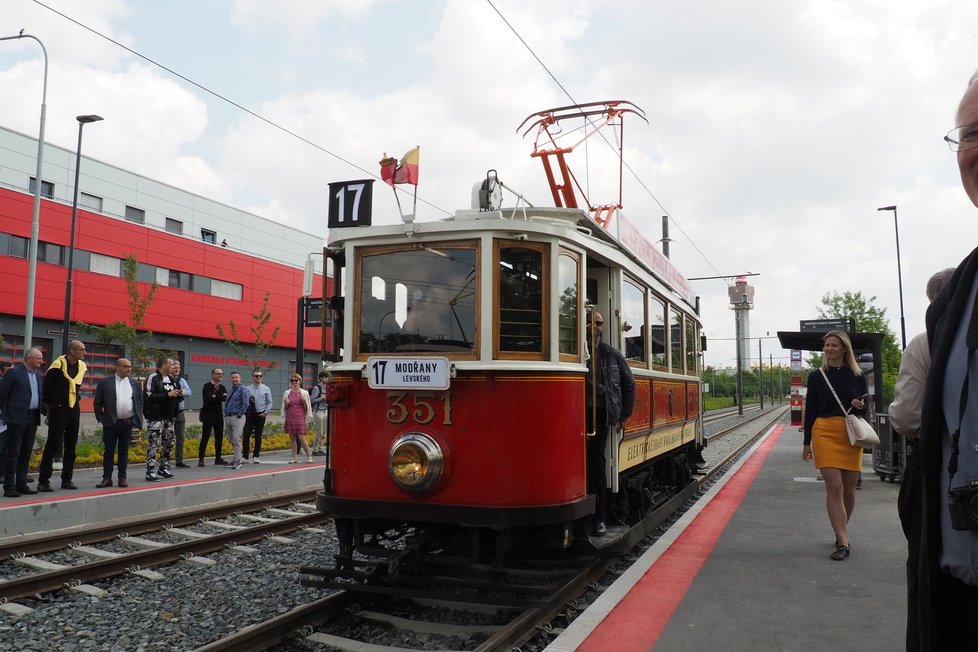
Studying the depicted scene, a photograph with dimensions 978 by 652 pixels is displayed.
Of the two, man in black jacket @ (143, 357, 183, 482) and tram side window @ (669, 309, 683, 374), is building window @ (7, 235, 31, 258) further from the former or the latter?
tram side window @ (669, 309, 683, 374)

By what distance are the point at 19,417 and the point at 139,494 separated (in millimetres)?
1647

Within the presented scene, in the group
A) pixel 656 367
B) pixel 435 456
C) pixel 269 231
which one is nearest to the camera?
pixel 435 456

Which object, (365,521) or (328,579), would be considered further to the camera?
(328,579)

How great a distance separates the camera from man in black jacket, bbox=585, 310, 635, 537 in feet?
18.4

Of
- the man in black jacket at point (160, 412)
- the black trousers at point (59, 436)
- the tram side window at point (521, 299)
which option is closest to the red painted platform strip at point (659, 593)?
the tram side window at point (521, 299)

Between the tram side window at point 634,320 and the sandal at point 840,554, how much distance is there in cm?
228

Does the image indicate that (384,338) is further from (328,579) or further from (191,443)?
(191,443)

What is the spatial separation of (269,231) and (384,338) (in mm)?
38685

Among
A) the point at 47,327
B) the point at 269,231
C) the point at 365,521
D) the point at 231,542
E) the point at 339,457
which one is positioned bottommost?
the point at 231,542

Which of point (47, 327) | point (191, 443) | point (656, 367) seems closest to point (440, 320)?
point (656, 367)

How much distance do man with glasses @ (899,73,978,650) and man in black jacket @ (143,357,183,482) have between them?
10401 mm

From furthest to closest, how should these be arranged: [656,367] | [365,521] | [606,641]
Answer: [656,367] < [365,521] < [606,641]

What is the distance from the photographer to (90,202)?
33.1m

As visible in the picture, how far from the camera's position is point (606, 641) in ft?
13.1
